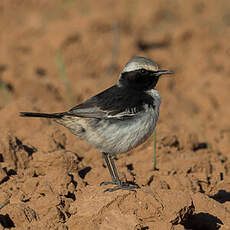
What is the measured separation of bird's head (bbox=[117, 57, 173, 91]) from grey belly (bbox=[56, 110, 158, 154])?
21.7 inches

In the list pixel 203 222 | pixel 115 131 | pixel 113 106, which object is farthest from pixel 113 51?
pixel 203 222

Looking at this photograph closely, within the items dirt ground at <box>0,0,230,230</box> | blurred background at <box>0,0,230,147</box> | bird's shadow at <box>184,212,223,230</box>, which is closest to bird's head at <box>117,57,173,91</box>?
dirt ground at <box>0,0,230,230</box>

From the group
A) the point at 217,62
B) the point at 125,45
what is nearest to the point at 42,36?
the point at 125,45

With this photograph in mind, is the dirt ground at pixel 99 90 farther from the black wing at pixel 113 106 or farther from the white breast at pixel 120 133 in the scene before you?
the black wing at pixel 113 106

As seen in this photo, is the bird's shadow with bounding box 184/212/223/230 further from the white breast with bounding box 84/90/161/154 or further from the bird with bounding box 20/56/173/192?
the white breast with bounding box 84/90/161/154

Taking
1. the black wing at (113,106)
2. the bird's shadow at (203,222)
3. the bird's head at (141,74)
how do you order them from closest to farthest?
the bird's shadow at (203,222) < the black wing at (113,106) < the bird's head at (141,74)

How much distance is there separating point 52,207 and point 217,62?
28.0ft

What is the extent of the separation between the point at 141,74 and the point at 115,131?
3.05ft

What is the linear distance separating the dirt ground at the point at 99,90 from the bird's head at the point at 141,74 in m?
1.08

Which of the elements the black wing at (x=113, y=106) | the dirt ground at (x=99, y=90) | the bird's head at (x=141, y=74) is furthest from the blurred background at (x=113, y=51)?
the black wing at (x=113, y=106)

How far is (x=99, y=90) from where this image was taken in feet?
33.1

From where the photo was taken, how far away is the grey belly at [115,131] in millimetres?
5777

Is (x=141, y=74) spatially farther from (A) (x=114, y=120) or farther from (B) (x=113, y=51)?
(B) (x=113, y=51)

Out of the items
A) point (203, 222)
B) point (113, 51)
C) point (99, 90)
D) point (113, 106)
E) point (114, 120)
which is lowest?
point (203, 222)
